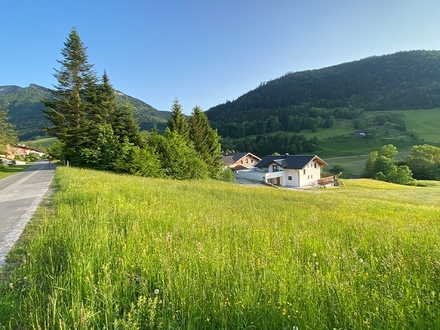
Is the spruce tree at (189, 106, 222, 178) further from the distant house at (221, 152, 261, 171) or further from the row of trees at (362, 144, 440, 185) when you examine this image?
the row of trees at (362, 144, 440, 185)

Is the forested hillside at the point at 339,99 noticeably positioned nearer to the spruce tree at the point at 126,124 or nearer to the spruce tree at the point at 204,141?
the spruce tree at the point at 204,141

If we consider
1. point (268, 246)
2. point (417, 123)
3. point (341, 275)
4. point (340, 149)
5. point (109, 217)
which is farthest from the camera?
point (417, 123)

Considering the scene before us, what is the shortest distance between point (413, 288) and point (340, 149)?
11549 centimetres

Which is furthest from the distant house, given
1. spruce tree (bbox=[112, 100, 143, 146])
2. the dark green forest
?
spruce tree (bbox=[112, 100, 143, 146])

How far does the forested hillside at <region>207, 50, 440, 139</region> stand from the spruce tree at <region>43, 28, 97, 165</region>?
100 metres

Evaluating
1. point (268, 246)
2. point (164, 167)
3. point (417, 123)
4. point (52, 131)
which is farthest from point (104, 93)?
point (417, 123)

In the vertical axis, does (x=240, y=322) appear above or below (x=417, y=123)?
below

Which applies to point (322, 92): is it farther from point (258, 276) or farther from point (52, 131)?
point (258, 276)

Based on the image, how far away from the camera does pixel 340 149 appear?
106312 millimetres

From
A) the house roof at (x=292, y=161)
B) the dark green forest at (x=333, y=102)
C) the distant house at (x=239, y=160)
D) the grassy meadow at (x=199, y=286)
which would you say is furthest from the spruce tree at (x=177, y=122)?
the dark green forest at (x=333, y=102)

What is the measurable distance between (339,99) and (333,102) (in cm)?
890

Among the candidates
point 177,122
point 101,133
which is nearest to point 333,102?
point 177,122

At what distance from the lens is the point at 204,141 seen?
132 ft

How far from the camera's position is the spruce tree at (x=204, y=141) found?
129 feet
